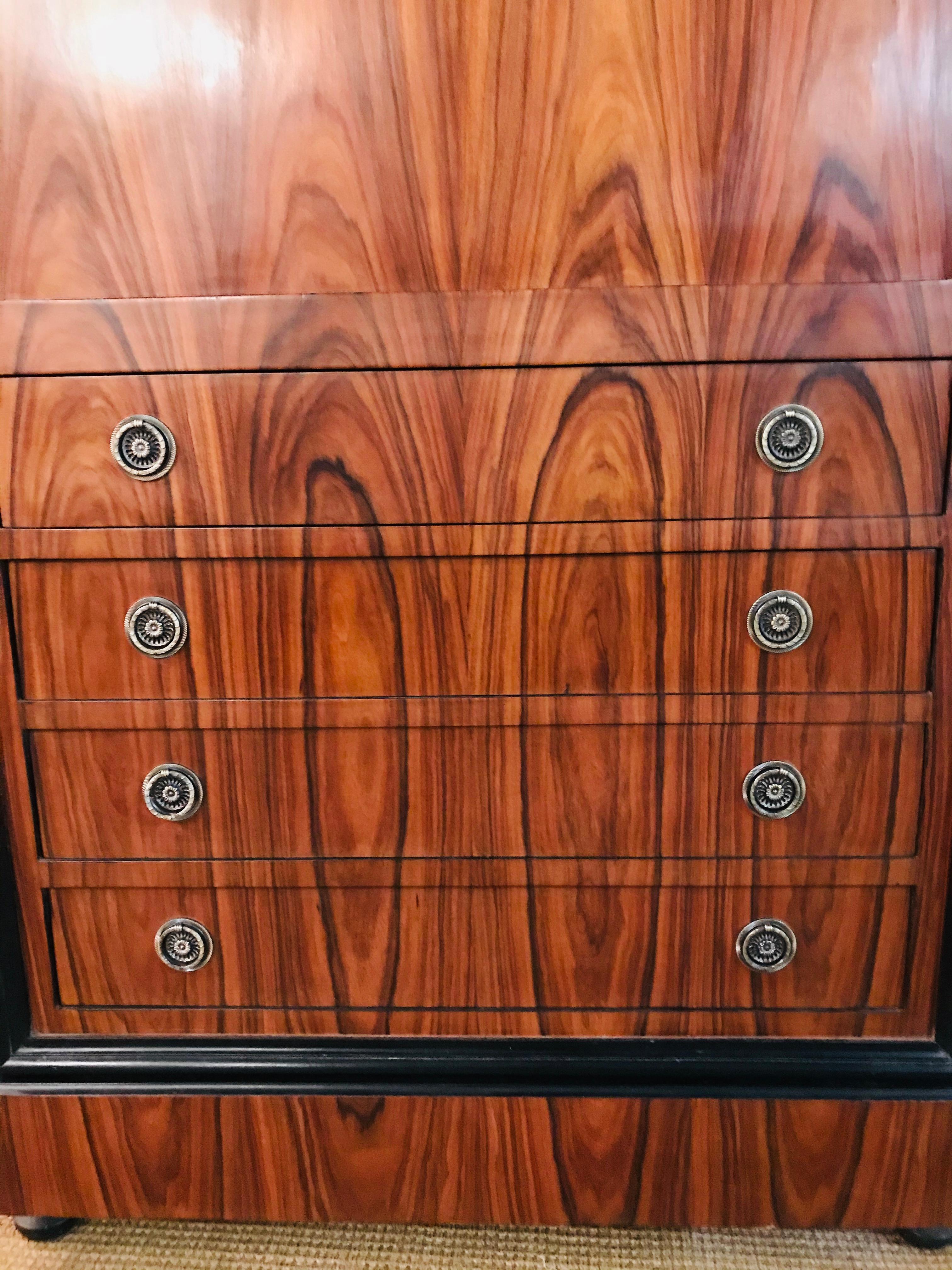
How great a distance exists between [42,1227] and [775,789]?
0.81 m

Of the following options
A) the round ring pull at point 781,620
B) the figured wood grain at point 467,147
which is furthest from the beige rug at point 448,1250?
the figured wood grain at point 467,147

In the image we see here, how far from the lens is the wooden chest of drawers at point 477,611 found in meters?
0.56

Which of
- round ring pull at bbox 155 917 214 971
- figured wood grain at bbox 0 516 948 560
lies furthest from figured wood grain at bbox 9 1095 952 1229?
figured wood grain at bbox 0 516 948 560

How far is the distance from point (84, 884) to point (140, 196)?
0.56 metres

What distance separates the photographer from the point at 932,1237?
28.1 inches

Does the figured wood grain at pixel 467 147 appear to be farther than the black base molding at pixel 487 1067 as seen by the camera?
No

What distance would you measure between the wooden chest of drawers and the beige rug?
0.22 feet

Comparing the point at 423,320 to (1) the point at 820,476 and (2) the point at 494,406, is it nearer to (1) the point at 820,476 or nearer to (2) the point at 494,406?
(2) the point at 494,406

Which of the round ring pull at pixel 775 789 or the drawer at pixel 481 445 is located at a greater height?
the drawer at pixel 481 445

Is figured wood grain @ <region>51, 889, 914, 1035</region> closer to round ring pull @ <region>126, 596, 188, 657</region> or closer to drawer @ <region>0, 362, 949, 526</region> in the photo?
round ring pull @ <region>126, 596, 188, 657</region>

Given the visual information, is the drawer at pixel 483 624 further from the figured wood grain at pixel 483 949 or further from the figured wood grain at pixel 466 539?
the figured wood grain at pixel 483 949

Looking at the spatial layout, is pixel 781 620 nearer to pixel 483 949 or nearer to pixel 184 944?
pixel 483 949

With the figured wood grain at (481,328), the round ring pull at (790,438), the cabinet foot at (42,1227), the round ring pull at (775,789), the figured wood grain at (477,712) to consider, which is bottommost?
the cabinet foot at (42,1227)

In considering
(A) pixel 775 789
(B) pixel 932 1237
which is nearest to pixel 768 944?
(A) pixel 775 789
